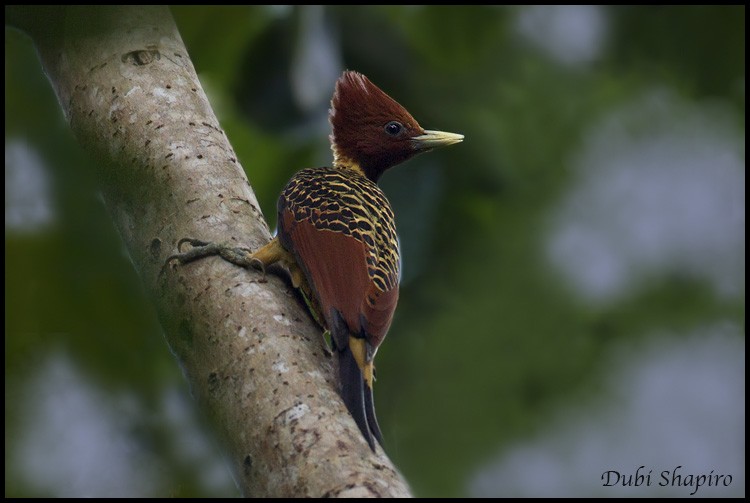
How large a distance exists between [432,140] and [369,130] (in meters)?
0.40

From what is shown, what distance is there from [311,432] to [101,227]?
665mm

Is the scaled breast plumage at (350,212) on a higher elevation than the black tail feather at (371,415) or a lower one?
higher

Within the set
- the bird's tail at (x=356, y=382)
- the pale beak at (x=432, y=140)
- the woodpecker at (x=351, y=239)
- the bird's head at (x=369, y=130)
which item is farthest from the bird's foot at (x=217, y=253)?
the bird's head at (x=369, y=130)

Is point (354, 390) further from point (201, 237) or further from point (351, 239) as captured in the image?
point (351, 239)

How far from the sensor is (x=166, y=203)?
9.23ft

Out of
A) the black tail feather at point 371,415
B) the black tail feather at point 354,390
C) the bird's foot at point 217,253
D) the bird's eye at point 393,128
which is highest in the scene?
the bird's foot at point 217,253

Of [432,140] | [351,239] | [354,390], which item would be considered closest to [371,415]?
[354,390]

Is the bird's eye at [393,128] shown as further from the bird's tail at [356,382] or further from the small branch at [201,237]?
the bird's tail at [356,382]

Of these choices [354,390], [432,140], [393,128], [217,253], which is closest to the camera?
[354,390]

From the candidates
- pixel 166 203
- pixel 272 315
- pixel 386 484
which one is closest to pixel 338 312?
pixel 272 315

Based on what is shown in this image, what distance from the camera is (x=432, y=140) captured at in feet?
12.5

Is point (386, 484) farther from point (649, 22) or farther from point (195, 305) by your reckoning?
point (649, 22)

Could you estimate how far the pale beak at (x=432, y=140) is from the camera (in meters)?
3.56

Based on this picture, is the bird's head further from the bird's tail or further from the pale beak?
the bird's tail
